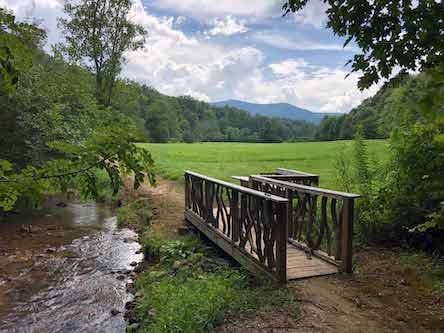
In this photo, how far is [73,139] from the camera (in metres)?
11.7

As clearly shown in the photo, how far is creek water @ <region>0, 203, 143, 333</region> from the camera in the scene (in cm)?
564

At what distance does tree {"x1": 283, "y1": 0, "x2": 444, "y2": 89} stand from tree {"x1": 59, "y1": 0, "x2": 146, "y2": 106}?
24.9 m

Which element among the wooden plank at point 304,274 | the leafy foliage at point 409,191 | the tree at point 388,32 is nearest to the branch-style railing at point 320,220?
the wooden plank at point 304,274

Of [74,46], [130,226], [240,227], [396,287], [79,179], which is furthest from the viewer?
[74,46]

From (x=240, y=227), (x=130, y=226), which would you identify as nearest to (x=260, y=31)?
(x=130, y=226)

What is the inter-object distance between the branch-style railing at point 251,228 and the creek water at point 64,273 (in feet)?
6.25

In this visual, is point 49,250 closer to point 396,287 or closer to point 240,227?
point 240,227

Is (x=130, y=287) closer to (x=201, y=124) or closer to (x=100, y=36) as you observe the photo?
(x=100, y=36)

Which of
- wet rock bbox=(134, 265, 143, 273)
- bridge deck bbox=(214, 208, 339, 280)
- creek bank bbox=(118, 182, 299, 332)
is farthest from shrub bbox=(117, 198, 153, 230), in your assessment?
bridge deck bbox=(214, 208, 339, 280)

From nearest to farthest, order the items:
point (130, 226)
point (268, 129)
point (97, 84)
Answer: point (130, 226)
point (97, 84)
point (268, 129)

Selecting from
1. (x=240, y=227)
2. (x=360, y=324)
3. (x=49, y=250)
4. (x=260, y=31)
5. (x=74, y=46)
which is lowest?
(x=49, y=250)

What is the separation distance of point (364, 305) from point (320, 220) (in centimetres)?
189

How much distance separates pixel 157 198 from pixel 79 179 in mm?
11438

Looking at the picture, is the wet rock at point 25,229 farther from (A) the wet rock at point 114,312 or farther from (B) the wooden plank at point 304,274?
(B) the wooden plank at point 304,274
